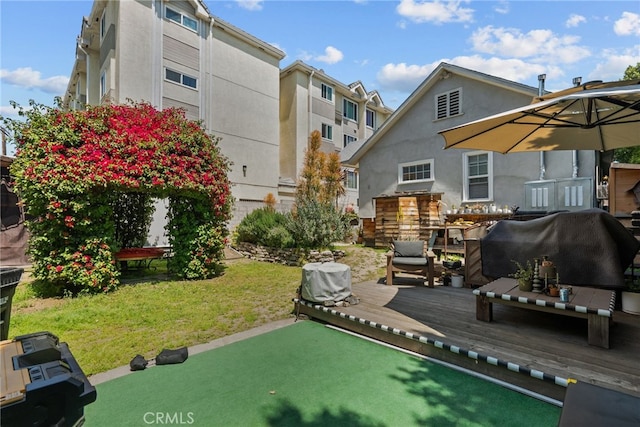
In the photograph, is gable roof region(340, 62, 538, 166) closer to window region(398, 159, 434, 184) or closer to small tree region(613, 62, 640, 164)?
window region(398, 159, 434, 184)

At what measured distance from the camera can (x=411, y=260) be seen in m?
6.27

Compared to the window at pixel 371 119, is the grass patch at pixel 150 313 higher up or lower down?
lower down

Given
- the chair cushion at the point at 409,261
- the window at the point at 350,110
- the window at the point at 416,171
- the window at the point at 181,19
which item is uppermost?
the window at the point at 181,19

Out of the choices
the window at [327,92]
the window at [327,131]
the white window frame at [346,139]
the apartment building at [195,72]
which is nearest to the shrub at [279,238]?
the apartment building at [195,72]

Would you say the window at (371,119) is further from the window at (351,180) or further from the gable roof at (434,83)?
the gable roof at (434,83)

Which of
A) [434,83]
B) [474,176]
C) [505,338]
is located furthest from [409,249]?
[434,83]

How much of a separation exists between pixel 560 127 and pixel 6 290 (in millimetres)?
7200

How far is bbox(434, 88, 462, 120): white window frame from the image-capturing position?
11787mm

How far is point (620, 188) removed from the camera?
22.0ft

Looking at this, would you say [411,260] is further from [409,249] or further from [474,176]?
[474,176]

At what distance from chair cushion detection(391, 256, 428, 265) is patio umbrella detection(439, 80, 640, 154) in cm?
245

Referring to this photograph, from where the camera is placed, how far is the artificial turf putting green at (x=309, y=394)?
243cm

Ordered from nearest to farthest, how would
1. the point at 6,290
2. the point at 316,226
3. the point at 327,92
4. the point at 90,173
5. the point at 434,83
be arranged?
the point at 6,290 → the point at 90,173 → the point at 316,226 → the point at 434,83 → the point at 327,92

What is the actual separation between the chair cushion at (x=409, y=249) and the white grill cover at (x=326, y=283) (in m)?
2.21
